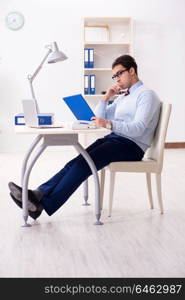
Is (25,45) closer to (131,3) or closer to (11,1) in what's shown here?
(11,1)

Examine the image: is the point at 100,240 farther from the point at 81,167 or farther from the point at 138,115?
the point at 138,115

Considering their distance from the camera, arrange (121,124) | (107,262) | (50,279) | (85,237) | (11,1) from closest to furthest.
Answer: (50,279) < (107,262) < (85,237) < (121,124) < (11,1)

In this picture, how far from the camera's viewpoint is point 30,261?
254cm

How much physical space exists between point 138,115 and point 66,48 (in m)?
3.74

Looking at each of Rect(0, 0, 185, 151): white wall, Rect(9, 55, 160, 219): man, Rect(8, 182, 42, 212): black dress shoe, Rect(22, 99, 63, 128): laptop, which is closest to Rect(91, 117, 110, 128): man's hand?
Rect(9, 55, 160, 219): man

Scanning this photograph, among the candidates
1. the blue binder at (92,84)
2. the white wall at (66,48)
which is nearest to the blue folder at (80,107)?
the blue binder at (92,84)

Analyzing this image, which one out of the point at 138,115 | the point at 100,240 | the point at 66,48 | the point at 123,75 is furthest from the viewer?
the point at 66,48

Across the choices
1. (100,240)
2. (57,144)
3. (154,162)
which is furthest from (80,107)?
(100,240)

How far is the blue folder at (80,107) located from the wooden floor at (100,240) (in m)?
0.66

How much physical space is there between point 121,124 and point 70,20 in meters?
3.89

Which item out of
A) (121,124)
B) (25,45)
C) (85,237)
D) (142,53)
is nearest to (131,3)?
(142,53)

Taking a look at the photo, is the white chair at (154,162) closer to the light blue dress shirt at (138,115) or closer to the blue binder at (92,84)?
the light blue dress shirt at (138,115)

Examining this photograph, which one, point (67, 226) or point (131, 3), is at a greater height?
point (131, 3)

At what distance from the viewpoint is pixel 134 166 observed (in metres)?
3.29
